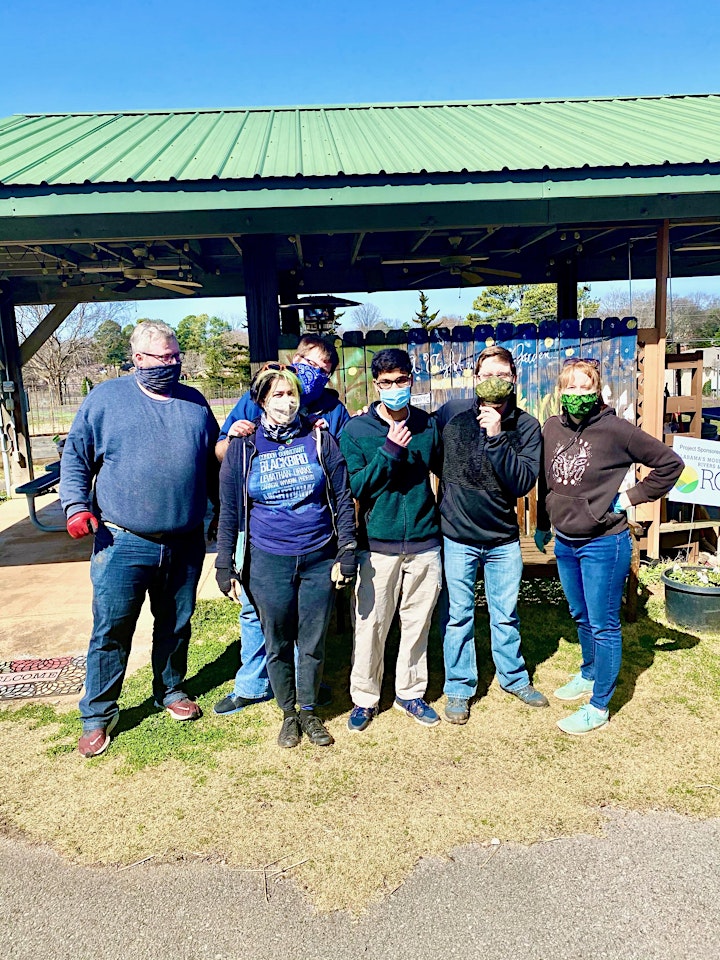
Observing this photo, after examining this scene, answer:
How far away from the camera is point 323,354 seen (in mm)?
3387

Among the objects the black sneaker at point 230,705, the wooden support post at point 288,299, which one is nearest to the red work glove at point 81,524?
the black sneaker at point 230,705

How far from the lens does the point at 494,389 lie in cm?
292

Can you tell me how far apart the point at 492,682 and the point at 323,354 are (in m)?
2.08

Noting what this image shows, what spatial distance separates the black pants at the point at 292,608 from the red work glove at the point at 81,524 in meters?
0.73

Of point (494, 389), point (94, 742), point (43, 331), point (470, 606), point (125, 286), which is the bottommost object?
point (94, 742)

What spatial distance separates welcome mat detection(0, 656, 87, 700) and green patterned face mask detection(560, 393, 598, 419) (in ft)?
10.2

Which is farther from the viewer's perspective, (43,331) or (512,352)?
(43,331)

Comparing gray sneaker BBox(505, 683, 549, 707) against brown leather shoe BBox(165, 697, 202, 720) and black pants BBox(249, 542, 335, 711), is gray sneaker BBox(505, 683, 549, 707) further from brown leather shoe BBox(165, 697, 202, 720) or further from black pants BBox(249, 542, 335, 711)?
brown leather shoe BBox(165, 697, 202, 720)

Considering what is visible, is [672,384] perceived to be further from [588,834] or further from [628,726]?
[588,834]

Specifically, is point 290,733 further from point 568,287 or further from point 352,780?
point 568,287

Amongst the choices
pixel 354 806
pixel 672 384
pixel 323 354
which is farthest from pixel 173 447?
pixel 672 384

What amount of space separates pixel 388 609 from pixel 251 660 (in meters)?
0.85

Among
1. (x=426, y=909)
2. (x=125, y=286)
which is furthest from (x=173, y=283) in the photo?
(x=426, y=909)

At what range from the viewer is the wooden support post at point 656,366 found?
5090 millimetres
